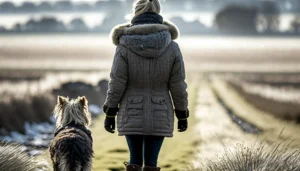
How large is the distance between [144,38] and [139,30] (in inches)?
4.1

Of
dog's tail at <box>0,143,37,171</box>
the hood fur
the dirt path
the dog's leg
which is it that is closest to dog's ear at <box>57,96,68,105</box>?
dog's tail at <box>0,143,37,171</box>

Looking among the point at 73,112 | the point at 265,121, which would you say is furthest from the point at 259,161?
the point at 265,121

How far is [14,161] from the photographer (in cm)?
747

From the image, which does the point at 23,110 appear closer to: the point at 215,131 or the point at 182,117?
the point at 215,131

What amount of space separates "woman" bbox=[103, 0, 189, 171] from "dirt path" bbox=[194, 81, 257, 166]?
2717 mm

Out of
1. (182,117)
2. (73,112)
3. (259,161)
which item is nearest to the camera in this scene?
(182,117)

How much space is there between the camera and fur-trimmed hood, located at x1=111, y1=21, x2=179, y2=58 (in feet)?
20.0

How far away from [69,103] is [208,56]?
75.5 metres

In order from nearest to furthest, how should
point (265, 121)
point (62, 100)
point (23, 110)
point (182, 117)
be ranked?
point (182, 117) → point (62, 100) → point (23, 110) → point (265, 121)

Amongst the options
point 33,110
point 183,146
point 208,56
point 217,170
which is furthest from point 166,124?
point 208,56

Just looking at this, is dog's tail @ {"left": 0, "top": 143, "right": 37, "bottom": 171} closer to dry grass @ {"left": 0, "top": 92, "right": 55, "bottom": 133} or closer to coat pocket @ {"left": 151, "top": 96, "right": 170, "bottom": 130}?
coat pocket @ {"left": 151, "top": 96, "right": 170, "bottom": 130}

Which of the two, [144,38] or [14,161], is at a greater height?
[144,38]

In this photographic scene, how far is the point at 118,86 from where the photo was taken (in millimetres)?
6137

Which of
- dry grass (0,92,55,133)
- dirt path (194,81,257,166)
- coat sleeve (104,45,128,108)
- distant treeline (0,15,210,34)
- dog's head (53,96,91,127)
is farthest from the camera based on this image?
distant treeline (0,15,210,34)
